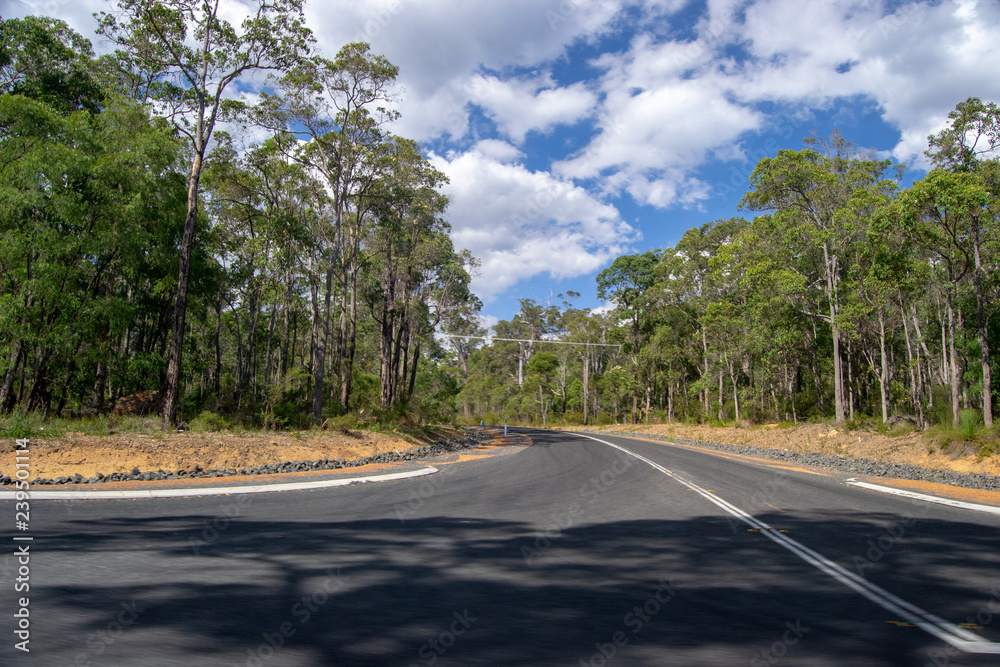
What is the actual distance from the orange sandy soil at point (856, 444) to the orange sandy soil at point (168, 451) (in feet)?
62.1

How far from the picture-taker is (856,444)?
22.9 m

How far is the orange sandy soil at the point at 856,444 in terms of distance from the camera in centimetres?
1677

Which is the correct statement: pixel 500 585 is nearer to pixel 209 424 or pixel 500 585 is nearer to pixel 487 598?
pixel 487 598

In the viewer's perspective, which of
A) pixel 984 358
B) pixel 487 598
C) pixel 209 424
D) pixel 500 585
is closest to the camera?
pixel 487 598

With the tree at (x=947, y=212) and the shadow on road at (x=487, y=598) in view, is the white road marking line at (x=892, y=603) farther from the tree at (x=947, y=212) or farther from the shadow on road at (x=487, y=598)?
the tree at (x=947, y=212)

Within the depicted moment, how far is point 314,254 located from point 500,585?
2871 centimetres

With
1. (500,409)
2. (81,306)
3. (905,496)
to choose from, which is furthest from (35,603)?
(500,409)

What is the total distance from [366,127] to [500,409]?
58917 millimetres

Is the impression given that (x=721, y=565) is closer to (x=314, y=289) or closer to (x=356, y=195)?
(x=356, y=195)

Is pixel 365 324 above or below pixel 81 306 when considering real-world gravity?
above

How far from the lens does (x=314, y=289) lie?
98.4ft

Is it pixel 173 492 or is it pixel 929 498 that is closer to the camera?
pixel 173 492

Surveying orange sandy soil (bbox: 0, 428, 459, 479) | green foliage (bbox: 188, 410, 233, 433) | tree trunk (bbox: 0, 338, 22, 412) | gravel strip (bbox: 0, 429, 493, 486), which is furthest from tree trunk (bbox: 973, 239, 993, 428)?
tree trunk (bbox: 0, 338, 22, 412)

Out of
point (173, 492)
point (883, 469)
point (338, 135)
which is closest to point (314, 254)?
point (338, 135)
